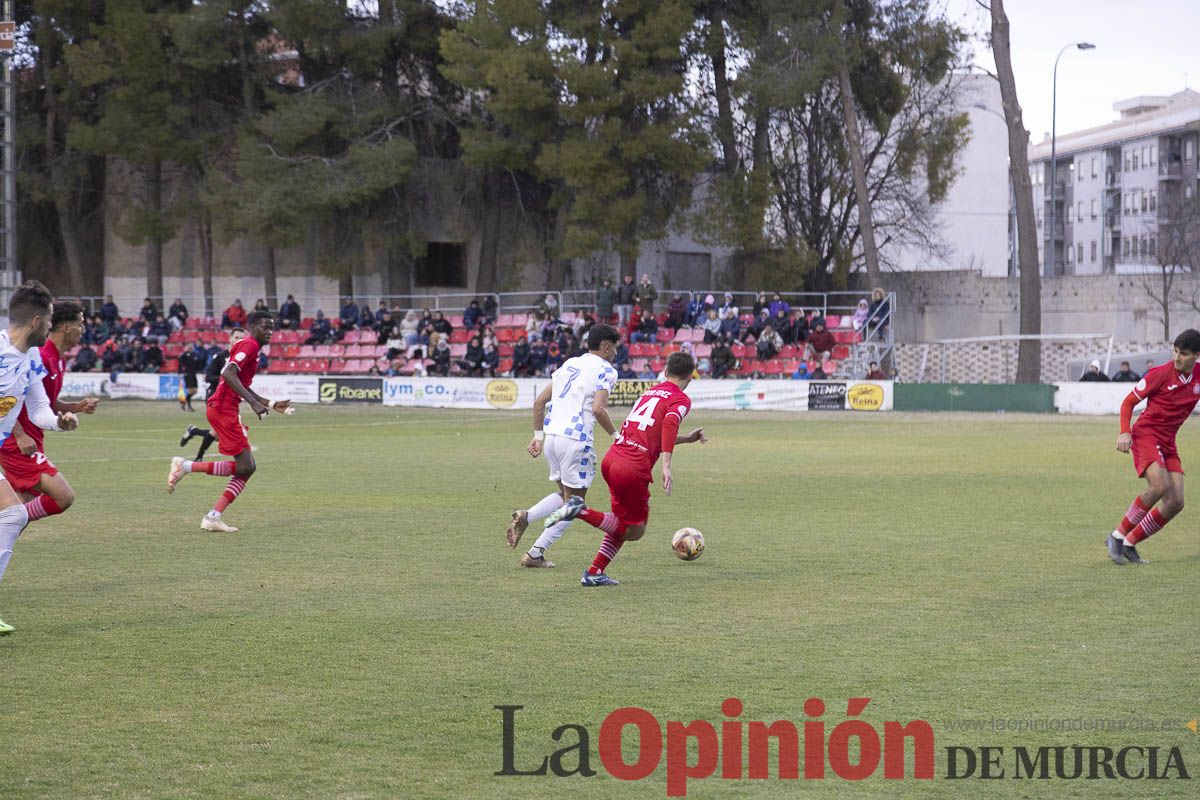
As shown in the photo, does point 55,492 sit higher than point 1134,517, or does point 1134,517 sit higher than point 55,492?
point 55,492

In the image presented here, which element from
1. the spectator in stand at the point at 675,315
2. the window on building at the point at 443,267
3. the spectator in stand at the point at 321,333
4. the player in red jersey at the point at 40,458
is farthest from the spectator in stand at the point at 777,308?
the player in red jersey at the point at 40,458

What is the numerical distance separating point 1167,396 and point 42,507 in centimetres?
869

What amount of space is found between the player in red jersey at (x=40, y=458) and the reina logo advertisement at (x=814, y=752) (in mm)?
4358

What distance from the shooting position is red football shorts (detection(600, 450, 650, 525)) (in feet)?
32.0

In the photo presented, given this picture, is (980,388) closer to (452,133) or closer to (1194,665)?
Result: (452,133)

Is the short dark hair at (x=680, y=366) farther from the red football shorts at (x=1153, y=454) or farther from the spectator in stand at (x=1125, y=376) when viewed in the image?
the spectator in stand at (x=1125, y=376)

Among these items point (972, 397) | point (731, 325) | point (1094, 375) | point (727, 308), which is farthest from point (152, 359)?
point (1094, 375)

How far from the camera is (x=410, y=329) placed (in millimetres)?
42281

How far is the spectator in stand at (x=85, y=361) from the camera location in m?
42.9

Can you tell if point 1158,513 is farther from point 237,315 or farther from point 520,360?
point 237,315

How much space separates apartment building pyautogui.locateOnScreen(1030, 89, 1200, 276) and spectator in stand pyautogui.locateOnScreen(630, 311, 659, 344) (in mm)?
51121

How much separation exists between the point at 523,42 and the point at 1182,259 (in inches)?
1614

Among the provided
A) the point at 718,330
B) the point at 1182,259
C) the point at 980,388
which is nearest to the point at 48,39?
the point at 718,330

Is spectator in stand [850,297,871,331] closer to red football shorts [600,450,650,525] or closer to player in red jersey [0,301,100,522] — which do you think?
red football shorts [600,450,650,525]
